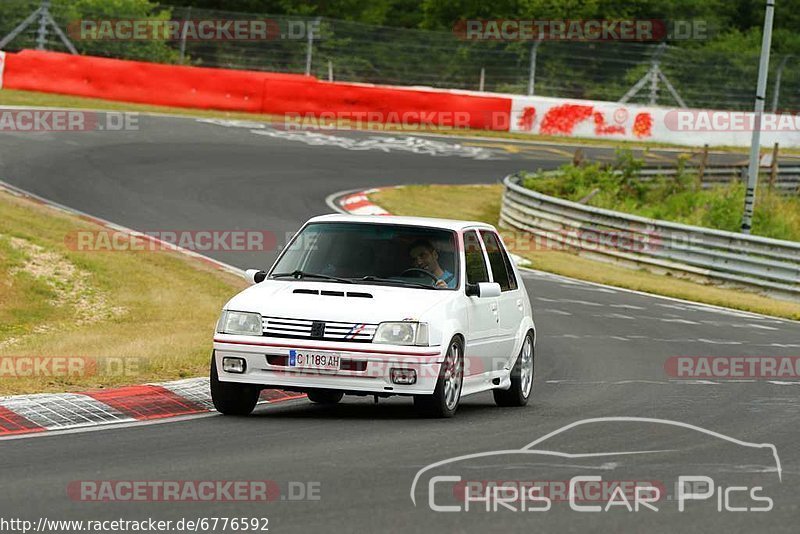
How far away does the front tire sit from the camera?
10.5m

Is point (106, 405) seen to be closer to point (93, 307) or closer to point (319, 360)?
point (319, 360)

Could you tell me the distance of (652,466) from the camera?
28.0ft

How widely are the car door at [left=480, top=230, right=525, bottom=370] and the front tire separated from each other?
3.21 feet

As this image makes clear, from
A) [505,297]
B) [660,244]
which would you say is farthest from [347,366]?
[660,244]

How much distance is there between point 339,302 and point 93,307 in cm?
853

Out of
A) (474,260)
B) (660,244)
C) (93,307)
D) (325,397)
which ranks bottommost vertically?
(660,244)

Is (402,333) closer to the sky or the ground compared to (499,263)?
closer to the ground

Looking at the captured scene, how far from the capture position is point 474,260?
11.8m

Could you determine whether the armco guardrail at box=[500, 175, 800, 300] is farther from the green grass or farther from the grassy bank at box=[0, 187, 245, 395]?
the grassy bank at box=[0, 187, 245, 395]

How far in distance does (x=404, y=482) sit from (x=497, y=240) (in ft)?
16.3

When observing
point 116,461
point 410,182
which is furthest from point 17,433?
point 410,182

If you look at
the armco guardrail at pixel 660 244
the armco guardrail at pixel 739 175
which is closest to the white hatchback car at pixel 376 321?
the armco guardrail at pixel 660 244

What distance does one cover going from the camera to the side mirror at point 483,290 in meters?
11.1

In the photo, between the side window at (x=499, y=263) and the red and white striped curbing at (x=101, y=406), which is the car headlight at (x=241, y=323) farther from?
the side window at (x=499, y=263)
